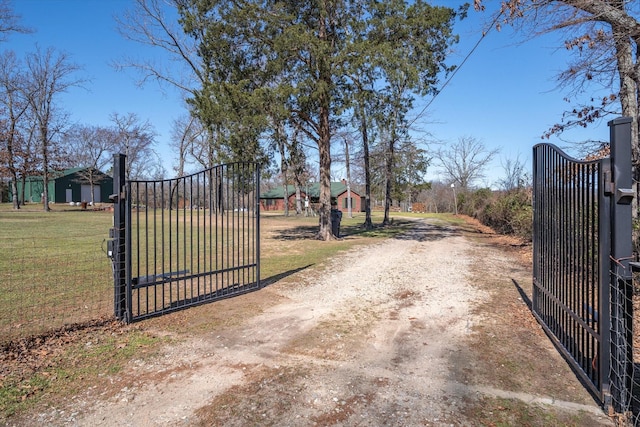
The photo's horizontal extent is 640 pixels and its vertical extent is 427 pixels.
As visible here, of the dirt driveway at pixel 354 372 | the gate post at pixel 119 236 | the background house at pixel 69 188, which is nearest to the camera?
the dirt driveway at pixel 354 372

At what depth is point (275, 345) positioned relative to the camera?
396cm

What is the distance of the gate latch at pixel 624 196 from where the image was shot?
250 cm

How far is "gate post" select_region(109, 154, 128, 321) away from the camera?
4453 millimetres

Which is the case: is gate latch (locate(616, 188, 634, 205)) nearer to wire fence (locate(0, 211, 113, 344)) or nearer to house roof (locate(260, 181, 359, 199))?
wire fence (locate(0, 211, 113, 344))

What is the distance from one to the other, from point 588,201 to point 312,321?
3233 millimetres

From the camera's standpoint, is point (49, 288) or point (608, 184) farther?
point (49, 288)

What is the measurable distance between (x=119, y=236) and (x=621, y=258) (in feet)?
16.1

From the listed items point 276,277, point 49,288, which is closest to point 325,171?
point 276,277

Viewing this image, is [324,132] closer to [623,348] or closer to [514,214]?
[514,214]

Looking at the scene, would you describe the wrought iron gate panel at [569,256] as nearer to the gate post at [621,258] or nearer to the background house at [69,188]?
the gate post at [621,258]

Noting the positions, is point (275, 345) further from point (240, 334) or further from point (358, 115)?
point (358, 115)

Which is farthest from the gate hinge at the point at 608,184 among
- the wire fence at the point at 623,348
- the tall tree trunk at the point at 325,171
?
the tall tree trunk at the point at 325,171

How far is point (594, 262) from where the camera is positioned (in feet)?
10.2

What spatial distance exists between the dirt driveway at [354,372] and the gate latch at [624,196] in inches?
60.3
